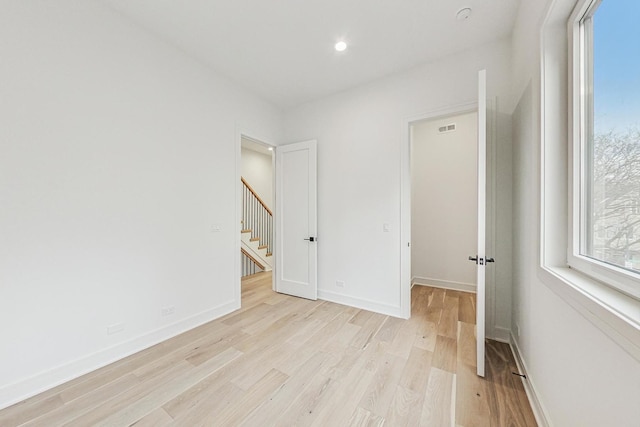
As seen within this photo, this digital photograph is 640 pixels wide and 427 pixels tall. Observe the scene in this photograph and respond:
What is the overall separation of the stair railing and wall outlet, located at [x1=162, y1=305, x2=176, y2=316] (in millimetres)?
2770

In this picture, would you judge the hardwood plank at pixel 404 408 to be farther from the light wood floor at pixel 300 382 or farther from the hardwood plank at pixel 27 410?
the hardwood plank at pixel 27 410

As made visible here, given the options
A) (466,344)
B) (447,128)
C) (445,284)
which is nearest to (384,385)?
(466,344)

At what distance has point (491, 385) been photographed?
171 cm

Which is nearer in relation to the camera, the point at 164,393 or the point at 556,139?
the point at 556,139

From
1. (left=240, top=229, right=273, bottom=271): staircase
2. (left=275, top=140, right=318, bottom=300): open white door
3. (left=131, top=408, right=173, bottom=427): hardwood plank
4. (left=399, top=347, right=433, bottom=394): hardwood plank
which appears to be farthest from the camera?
(left=240, top=229, right=273, bottom=271): staircase

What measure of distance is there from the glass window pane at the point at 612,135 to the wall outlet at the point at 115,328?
3204mm

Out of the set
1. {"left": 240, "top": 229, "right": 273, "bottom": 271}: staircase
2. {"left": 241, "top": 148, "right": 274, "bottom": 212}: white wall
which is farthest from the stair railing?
{"left": 241, "top": 148, "right": 274, "bottom": 212}: white wall

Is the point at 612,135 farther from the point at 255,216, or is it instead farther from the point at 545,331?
the point at 255,216

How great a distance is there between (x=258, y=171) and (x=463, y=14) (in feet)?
16.4

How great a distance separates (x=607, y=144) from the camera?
996 mm

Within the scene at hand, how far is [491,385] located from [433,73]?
117 inches

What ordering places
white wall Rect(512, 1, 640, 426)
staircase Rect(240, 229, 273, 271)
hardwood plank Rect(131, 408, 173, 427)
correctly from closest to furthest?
white wall Rect(512, 1, 640, 426) → hardwood plank Rect(131, 408, 173, 427) → staircase Rect(240, 229, 273, 271)

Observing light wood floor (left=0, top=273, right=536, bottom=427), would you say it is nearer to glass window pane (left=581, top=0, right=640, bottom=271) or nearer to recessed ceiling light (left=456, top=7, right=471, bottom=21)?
glass window pane (left=581, top=0, right=640, bottom=271)

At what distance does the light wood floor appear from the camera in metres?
1.46
